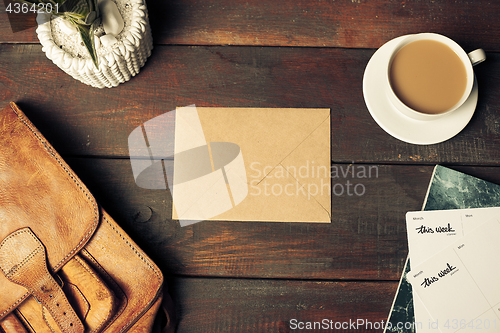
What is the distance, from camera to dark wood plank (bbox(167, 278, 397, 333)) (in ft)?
1.63

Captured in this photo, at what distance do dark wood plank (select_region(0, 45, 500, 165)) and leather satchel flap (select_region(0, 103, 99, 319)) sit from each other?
4 centimetres

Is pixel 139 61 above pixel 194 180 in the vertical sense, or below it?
above

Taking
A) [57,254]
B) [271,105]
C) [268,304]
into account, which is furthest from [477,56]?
[57,254]

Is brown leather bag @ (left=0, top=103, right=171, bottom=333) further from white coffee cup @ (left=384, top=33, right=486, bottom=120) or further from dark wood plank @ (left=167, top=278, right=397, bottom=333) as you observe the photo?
white coffee cup @ (left=384, top=33, right=486, bottom=120)

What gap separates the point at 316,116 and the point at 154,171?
0.28m

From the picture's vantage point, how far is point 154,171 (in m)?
0.51

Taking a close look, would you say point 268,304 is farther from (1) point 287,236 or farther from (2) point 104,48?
(2) point 104,48

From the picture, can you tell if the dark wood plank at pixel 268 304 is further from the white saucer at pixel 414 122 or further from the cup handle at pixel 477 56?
the cup handle at pixel 477 56

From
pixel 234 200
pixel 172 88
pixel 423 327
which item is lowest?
pixel 423 327

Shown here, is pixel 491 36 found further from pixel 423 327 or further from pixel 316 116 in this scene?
pixel 423 327

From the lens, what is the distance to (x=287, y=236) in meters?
0.50

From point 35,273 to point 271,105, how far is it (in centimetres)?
44

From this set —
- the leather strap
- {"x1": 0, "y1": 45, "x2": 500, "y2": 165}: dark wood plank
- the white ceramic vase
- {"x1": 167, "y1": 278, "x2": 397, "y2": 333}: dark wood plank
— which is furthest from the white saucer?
the leather strap

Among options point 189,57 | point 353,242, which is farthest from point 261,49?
point 353,242
